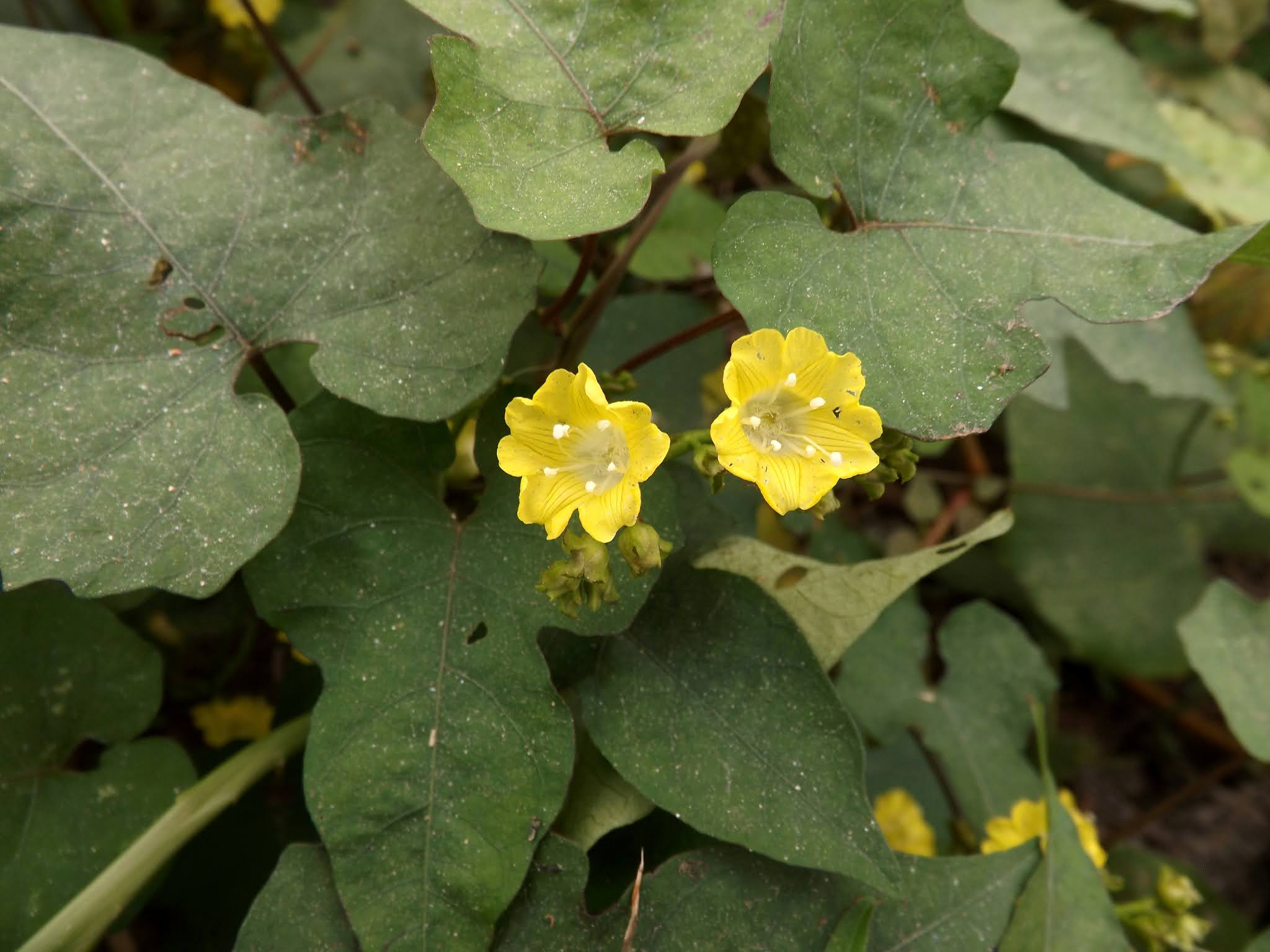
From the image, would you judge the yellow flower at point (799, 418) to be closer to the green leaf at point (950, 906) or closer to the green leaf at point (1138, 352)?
the green leaf at point (950, 906)

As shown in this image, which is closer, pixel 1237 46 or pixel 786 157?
pixel 786 157

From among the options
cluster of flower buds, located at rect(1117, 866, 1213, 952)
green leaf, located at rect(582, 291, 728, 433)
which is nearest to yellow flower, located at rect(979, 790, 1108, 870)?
cluster of flower buds, located at rect(1117, 866, 1213, 952)

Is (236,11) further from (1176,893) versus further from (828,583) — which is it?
(1176,893)

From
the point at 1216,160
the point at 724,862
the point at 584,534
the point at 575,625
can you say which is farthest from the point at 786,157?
the point at 1216,160

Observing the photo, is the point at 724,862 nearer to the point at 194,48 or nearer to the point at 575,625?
the point at 575,625

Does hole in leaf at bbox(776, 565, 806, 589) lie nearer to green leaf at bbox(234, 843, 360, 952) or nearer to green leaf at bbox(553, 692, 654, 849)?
green leaf at bbox(553, 692, 654, 849)
